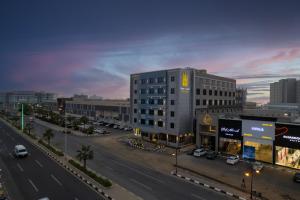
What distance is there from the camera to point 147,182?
33562 millimetres

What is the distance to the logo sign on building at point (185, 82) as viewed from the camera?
60.4 m

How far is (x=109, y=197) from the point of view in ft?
89.6

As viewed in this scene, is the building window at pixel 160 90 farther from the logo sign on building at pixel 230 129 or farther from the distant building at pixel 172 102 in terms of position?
the logo sign on building at pixel 230 129

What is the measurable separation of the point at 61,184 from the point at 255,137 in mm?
38863

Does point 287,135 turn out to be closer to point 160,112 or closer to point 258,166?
point 258,166

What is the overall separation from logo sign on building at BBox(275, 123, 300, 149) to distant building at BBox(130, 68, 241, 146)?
2127 centimetres

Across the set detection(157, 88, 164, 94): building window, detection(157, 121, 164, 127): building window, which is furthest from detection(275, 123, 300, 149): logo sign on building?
detection(157, 88, 164, 94): building window

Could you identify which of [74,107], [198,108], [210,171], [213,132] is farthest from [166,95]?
[74,107]

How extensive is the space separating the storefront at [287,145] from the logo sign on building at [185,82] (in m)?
25.1

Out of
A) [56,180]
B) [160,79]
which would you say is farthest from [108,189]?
[160,79]

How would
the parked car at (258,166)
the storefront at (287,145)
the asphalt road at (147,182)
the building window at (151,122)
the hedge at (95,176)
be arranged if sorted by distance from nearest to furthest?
the asphalt road at (147,182) < the hedge at (95,176) < the parked car at (258,166) < the storefront at (287,145) < the building window at (151,122)

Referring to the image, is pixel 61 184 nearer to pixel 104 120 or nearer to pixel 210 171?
pixel 210 171

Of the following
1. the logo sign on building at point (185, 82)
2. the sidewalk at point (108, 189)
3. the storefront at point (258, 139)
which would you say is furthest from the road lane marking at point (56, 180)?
the logo sign on building at point (185, 82)

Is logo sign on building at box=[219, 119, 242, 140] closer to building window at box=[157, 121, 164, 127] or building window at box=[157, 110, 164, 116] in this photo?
building window at box=[157, 121, 164, 127]
